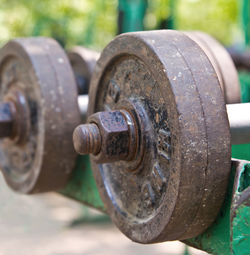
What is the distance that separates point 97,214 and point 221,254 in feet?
10.3

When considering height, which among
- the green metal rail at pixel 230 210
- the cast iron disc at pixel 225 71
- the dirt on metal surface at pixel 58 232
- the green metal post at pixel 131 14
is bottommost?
the dirt on metal surface at pixel 58 232

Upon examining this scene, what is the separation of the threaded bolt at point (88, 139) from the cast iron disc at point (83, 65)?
2.47 feet

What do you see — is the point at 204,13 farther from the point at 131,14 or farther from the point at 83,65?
the point at 83,65

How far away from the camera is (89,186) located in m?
1.43

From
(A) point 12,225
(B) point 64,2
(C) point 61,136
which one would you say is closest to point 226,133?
(C) point 61,136

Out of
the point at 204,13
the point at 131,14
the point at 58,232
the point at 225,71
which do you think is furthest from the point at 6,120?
the point at 204,13

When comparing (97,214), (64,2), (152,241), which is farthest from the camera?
(64,2)

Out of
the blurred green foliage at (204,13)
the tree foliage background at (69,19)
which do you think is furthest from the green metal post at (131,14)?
the blurred green foliage at (204,13)

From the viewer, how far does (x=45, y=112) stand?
135 cm

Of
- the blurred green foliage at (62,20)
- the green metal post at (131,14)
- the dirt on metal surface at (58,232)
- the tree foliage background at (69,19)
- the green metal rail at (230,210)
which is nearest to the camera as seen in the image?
the green metal rail at (230,210)

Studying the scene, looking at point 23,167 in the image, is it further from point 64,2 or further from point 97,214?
point 64,2

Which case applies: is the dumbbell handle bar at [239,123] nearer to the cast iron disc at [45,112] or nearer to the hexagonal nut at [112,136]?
the hexagonal nut at [112,136]

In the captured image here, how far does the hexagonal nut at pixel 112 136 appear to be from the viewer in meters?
1.01

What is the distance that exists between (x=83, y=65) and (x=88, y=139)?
841mm
